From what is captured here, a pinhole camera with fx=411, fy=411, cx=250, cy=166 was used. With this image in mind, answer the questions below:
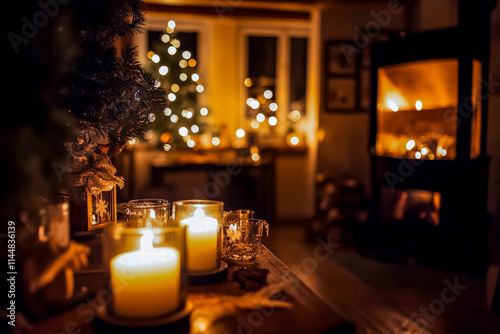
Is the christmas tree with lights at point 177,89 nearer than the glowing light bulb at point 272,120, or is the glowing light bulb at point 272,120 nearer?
the christmas tree with lights at point 177,89

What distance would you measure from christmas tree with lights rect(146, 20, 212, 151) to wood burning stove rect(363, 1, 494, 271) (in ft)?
7.17

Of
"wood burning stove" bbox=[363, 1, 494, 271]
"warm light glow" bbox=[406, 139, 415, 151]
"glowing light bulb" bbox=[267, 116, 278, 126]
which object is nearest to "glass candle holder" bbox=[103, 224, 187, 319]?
"wood burning stove" bbox=[363, 1, 494, 271]

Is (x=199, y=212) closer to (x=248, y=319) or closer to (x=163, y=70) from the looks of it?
(x=248, y=319)

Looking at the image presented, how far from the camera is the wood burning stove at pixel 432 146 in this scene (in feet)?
9.41

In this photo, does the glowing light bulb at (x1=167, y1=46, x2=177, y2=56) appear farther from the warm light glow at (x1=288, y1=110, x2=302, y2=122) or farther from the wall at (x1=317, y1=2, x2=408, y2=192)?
the wall at (x1=317, y1=2, x2=408, y2=192)

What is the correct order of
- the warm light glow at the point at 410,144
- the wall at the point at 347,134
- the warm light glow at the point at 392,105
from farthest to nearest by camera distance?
the wall at the point at 347,134
the warm light glow at the point at 392,105
the warm light glow at the point at 410,144

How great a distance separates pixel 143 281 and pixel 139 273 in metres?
0.01

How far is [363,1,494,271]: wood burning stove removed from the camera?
→ 2.87 m

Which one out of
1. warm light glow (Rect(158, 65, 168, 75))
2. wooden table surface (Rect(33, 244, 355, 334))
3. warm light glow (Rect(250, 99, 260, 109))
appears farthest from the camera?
warm light glow (Rect(250, 99, 260, 109))

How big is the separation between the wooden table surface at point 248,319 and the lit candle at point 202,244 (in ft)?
0.20

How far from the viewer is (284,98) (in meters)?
5.34

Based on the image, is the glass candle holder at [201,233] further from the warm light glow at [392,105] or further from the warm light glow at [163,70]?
the warm light glow at [163,70]

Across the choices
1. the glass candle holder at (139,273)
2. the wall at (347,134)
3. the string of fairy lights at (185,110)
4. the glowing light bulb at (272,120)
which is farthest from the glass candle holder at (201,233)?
the glowing light bulb at (272,120)

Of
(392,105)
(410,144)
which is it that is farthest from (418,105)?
(410,144)
